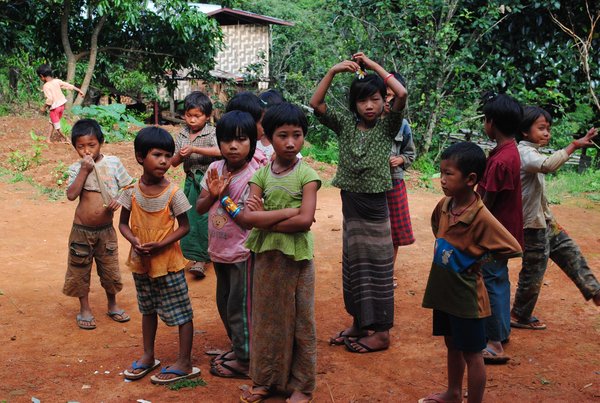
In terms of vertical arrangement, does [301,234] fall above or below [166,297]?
above

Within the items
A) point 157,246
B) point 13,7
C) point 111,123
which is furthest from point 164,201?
point 13,7

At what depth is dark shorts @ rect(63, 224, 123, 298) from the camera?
163 inches

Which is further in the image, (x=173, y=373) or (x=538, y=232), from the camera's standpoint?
(x=538, y=232)

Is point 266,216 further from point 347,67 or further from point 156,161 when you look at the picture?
point 347,67

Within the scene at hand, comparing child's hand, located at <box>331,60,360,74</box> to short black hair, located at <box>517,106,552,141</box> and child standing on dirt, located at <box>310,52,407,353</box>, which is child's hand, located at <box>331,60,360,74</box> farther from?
short black hair, located at <box>517,106,552,141</box>

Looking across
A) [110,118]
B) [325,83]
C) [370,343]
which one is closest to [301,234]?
[325,83]

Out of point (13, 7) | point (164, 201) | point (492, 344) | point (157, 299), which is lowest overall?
point (492, 344)

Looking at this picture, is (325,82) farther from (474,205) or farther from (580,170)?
(580,170)

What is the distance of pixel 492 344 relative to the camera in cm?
363

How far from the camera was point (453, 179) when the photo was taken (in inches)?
111

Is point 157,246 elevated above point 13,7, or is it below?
below

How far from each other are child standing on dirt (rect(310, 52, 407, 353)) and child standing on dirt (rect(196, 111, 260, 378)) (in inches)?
24.8

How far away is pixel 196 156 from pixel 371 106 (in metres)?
1.84

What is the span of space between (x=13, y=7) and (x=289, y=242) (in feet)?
40.4
